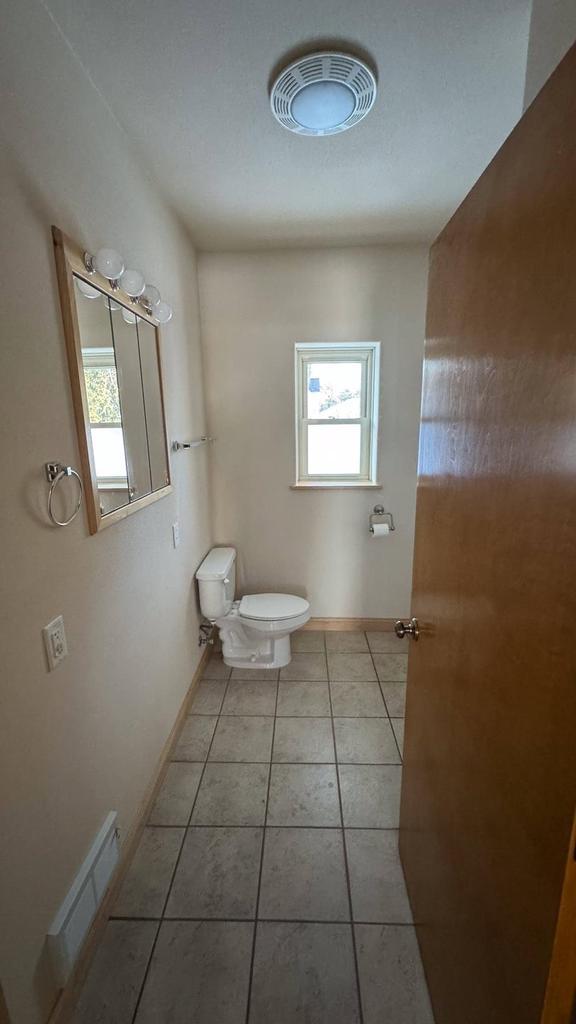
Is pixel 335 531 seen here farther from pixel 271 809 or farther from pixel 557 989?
pixel 557 989

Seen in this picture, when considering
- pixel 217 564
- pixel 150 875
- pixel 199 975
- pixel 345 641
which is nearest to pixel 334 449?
pixel 217 564

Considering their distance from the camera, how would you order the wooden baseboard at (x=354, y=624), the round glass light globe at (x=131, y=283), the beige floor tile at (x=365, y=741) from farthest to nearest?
the wooden baseboard at (x=354, y=624), the beige floor tile at (x=365, y=741), the round glass light globe at (x=131, y=283)

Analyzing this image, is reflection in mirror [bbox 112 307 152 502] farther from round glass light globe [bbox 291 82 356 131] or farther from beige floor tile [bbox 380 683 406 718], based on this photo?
beige floor tile [bbox 380 683 406 718]

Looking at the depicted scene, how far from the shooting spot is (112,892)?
1.24 meters

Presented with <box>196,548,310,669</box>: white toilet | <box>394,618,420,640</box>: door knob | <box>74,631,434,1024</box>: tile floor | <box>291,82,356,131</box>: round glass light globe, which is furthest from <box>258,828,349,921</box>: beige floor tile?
<box>291,82,356,131</box>: round glass light globe

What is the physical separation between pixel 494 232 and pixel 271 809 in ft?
6.30

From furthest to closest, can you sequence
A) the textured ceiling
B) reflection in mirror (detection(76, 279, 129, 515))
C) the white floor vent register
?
reflection in mirror (detection(76, 279, 129, 515)), the textured ceiling, the white floor vent register

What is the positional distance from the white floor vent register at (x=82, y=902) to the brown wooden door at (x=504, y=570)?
0.91 metres

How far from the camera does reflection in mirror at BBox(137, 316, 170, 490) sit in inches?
61.1

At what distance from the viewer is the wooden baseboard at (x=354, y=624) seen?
9.38 ft

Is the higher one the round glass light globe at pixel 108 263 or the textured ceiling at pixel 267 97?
the textured ceiling at pixel 267 97

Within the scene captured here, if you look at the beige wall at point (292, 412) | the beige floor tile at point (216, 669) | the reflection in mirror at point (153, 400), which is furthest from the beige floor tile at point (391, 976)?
the beige wall at point (292, 412)

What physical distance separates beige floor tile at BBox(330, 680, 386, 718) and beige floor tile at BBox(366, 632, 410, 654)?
37 centimetres

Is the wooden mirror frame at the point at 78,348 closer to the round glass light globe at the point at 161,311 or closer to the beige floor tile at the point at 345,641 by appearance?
the round glass light globe at the point at 161,311
